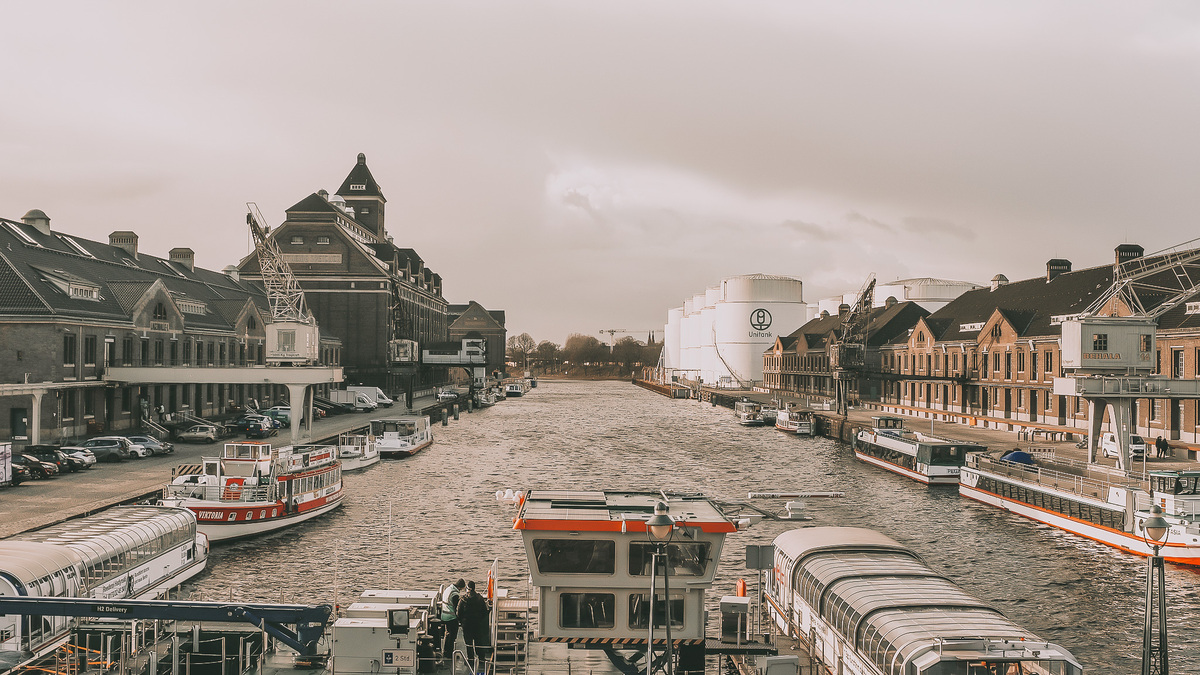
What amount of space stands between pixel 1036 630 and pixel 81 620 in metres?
24.4

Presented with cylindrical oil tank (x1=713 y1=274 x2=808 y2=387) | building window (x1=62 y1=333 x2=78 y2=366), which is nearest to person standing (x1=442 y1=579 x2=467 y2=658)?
building window (x1=62 y1=333 x2=78 y2=366)

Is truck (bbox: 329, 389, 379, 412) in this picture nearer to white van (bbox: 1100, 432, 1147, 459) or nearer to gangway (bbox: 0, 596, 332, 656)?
white van (bbox: 1100, 432, 1147, 459)

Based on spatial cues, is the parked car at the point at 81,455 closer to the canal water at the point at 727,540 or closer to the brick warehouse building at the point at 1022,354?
Answer: the canal water at the point at 727,540

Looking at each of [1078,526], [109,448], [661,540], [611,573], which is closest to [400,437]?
[109,448]

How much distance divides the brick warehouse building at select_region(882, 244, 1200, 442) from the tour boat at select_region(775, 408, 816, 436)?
13053 millimetres

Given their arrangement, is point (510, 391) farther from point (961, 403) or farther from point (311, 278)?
point (961, 403)

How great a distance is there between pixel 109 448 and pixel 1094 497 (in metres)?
51.1

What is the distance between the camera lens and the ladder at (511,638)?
16.6m

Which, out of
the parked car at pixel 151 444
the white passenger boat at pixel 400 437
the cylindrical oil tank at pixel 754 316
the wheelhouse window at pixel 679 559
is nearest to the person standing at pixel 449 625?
the wheelhouse window at pixel 679 559

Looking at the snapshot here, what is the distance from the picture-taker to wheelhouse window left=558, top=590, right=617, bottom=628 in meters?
16.2

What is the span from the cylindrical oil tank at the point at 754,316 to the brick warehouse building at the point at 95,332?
4147 inches

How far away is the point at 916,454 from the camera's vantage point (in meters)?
53.9

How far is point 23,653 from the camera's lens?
17.1 meters

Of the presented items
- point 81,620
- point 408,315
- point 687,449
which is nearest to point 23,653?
point 81,620
